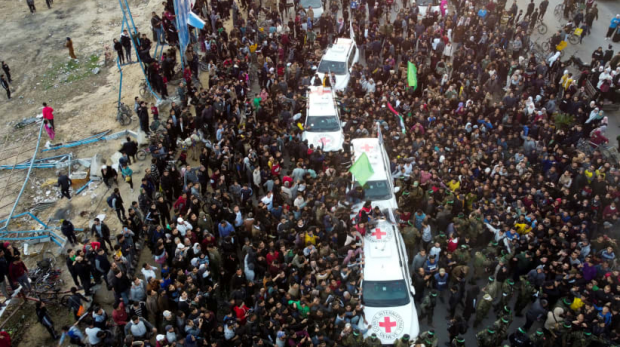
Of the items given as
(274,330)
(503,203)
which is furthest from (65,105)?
(503,203)

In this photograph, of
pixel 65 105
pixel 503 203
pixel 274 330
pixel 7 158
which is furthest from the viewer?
pixel 65 105

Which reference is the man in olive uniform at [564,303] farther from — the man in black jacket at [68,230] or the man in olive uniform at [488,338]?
the man in black jacket at [68,230]

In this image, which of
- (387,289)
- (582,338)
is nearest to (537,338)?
(582,338)

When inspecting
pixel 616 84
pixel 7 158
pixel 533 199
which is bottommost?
pixel 7 158

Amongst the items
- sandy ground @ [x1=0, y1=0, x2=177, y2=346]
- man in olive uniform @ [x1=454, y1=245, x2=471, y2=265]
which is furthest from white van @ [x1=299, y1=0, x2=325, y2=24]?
man in olive uniform @ [x1=454, y1=245, x2=471, y2=265]

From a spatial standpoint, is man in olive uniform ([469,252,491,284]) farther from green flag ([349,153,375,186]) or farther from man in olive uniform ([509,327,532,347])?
green flag ([349,153,375,186])

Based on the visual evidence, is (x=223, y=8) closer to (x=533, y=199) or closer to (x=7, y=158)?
(x=7, y=158)

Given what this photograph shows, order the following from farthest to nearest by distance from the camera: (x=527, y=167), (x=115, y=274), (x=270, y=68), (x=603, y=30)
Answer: (x=603, y=30) < (x=270, y=68) < (x=527, y=167) < (x=115, y=274)

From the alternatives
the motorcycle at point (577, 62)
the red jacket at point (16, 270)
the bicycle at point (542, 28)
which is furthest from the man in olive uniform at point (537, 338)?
the bicycle at point (542, 28)
